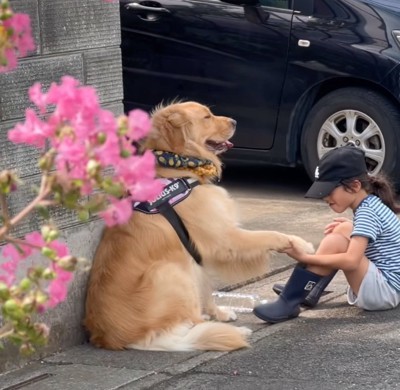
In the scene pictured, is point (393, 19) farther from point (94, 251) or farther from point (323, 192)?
point (94, 251)

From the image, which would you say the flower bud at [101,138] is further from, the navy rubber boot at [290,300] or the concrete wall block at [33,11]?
the navy rubber boot at [290,300]

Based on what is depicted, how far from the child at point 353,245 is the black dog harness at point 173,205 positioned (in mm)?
574

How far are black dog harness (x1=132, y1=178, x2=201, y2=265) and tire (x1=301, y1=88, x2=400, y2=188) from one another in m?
2.93

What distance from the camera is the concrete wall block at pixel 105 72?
5.01 meters

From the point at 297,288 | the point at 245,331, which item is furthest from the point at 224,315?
the point at 297,288

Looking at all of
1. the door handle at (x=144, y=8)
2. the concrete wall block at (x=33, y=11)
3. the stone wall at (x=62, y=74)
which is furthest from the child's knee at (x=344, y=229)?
the door handle at (x=144, y=8)

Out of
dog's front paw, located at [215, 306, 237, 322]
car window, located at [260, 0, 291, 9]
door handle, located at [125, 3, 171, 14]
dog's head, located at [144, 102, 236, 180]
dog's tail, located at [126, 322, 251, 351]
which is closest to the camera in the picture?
dog's tail, located at [126, 322, 251, 351]

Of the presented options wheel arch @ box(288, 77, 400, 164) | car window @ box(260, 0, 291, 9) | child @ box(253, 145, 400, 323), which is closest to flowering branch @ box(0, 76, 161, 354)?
child @ box(253, 145, 400, 323)

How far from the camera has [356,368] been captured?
464 centimetres

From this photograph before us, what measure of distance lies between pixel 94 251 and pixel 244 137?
3.32 m

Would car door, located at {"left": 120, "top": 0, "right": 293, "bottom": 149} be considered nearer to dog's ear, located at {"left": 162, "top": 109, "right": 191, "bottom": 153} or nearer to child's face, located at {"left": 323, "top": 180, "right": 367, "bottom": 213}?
child's face, located at {"left": 323, "top": 180, "right": 367, "bottom": 213}

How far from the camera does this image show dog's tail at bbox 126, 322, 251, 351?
4941mm

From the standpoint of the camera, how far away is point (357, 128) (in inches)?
314

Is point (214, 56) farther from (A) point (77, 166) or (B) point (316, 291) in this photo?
(A) point (77, 166)
